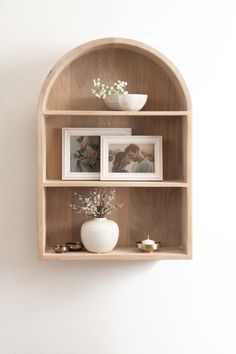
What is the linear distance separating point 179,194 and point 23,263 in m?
0.72

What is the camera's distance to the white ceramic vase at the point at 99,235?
2.19m

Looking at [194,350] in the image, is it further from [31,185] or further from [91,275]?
[31,185]

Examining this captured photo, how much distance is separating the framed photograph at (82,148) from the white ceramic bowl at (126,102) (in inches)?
4.8

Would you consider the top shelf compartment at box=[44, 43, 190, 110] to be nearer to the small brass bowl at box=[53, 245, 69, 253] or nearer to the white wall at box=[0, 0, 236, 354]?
the white wall at box=[0, 0, 236, 354]

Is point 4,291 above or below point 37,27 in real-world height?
below

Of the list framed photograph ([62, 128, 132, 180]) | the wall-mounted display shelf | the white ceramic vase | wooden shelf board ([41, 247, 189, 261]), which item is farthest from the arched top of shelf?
wooden shelf board ([41, 247, 189, 261])

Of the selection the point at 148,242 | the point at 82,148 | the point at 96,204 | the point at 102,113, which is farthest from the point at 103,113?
the point at 148,242

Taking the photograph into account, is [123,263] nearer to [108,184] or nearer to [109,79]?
[108,184]

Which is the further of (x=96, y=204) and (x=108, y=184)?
(x=96, y=204)

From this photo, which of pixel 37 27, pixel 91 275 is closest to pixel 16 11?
pixel 37 27

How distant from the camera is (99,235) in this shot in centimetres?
219

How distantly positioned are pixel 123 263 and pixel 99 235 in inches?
9.9

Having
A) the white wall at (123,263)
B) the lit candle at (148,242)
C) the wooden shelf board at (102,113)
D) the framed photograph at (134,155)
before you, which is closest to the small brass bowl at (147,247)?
the lit candle at (148,242)

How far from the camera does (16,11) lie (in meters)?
2.36
